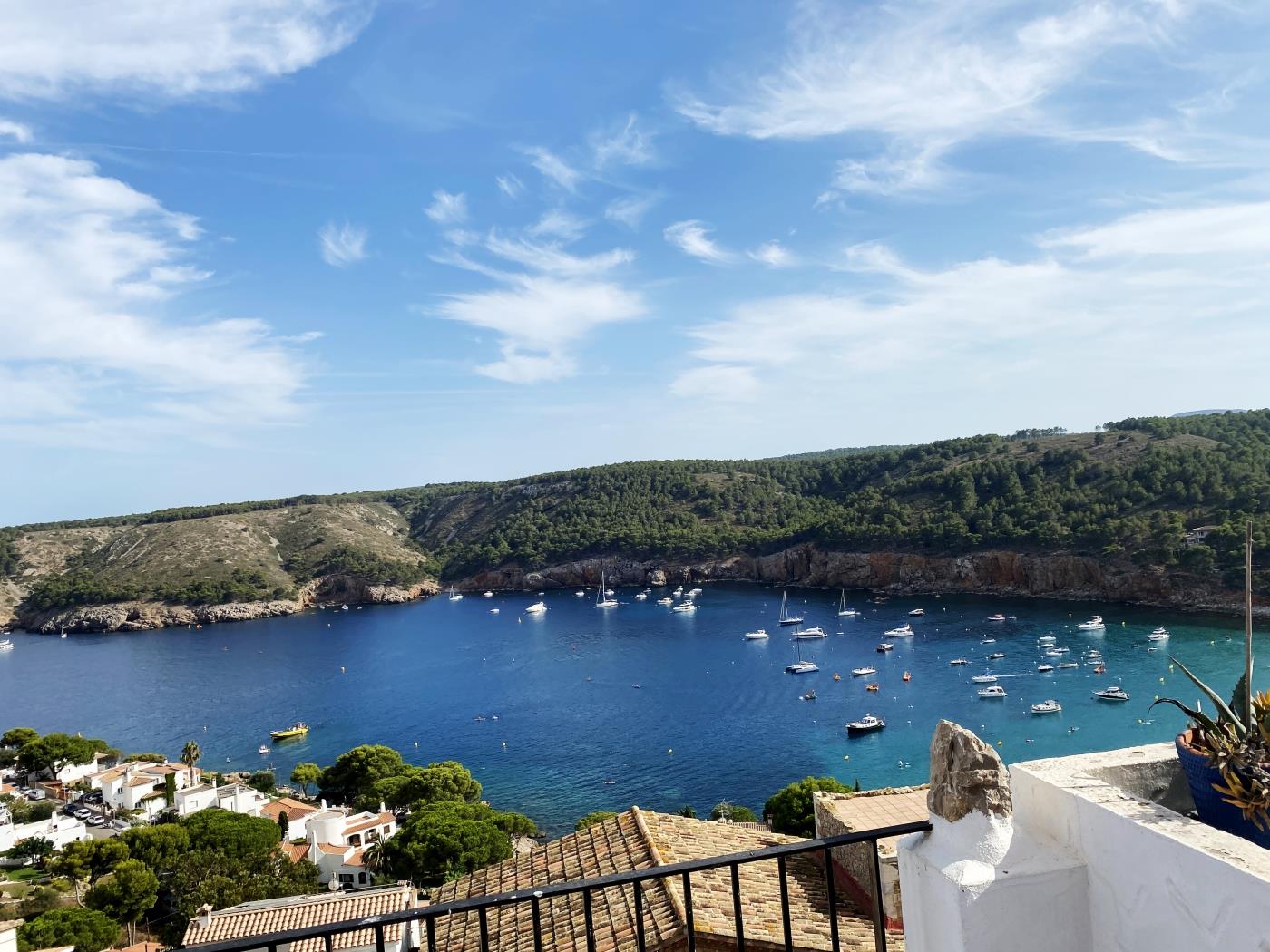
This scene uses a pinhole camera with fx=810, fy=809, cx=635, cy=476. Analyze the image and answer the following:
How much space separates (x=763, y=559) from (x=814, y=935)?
69.1 m

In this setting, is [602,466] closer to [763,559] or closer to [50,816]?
[763,559]

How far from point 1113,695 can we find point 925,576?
27149 millimetres

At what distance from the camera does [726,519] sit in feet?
279

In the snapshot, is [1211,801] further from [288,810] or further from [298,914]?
[288,810]

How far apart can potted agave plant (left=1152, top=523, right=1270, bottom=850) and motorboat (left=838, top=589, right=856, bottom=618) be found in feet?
182

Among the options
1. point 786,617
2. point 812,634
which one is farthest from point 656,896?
point 786,617

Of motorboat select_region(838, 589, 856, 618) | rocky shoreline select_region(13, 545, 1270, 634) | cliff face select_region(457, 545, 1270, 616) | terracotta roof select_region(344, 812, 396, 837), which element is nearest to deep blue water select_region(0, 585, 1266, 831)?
motorboat select_region(838, 589, 856, 618)

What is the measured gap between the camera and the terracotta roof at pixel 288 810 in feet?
84.8

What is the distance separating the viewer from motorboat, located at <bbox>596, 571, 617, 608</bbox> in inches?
2810

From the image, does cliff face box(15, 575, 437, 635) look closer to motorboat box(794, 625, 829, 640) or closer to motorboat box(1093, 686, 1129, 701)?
motorboat box(794, 625, 829, 640)

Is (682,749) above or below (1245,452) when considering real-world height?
below

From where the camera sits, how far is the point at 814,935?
666cm

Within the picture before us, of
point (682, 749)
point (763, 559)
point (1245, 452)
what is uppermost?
point (1245, 452)

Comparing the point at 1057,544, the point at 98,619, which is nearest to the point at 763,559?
the point at 1057,544
